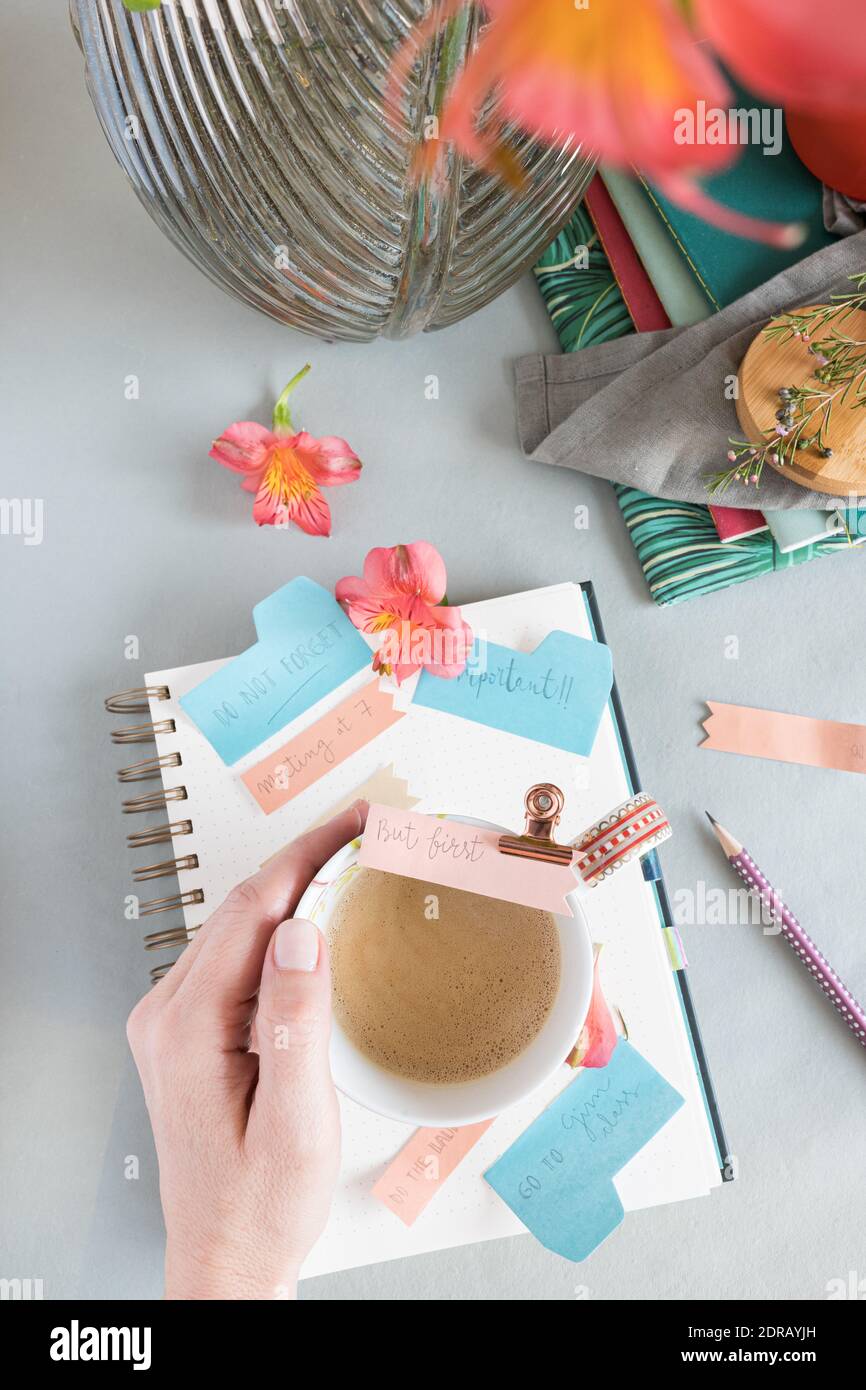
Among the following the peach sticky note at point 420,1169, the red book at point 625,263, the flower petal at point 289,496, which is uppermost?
the red book at point 625,263

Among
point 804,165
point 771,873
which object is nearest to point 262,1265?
point 771,873

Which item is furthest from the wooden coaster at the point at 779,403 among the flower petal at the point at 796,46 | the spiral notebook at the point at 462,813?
the flower petal at the point at 796,46

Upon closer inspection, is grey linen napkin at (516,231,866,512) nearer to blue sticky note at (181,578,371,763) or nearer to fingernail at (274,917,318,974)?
blue sticky note at (181,578,371,763)

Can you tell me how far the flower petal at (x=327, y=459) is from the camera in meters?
0.72

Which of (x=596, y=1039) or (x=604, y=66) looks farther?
(x=596, y=1039)

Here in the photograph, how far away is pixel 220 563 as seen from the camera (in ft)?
2.46

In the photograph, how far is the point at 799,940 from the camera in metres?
0.72

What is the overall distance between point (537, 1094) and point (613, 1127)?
0.06m

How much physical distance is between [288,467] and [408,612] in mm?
135

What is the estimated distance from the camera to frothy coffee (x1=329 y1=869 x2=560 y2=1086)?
599 millimetres

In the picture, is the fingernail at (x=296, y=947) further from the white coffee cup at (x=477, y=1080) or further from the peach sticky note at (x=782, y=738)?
the peach sticky note at (x=782, y=738)

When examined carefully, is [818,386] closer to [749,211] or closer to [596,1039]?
[749,211]

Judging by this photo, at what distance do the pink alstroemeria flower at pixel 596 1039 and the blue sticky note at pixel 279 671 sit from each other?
285 mm

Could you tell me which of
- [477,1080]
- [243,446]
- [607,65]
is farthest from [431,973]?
[607,65]
